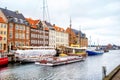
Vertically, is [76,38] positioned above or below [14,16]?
below

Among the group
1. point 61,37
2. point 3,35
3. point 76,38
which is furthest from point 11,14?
point 76,38

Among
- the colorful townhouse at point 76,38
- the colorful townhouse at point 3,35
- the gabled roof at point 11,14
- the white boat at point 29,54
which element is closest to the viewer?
the white boat at point 29,54

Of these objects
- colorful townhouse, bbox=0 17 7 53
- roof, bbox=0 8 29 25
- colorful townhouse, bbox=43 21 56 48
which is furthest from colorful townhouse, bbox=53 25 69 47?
colorful townhouse, bbox=0 17 7 53

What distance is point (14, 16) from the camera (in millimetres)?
92250

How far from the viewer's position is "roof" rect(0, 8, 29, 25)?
88.6m

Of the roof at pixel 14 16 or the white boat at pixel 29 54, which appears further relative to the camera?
the roof at pixel 14 16

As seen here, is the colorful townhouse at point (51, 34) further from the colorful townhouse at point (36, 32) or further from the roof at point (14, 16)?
the roof at point (14, 16)

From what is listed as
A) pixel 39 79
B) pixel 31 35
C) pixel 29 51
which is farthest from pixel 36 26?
pixel 39 79

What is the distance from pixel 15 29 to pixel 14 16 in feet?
17.1

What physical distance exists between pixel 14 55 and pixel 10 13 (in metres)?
24.9

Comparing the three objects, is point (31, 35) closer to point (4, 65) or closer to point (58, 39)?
point (58, 39)

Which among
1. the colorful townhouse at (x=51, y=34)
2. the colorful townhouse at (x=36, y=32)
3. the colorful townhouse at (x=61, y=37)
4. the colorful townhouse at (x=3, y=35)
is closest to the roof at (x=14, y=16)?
the colorful townhouse at (x=3, y=35)

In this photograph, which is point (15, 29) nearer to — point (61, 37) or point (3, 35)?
point (3, 35)

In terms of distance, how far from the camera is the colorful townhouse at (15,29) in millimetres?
87569
